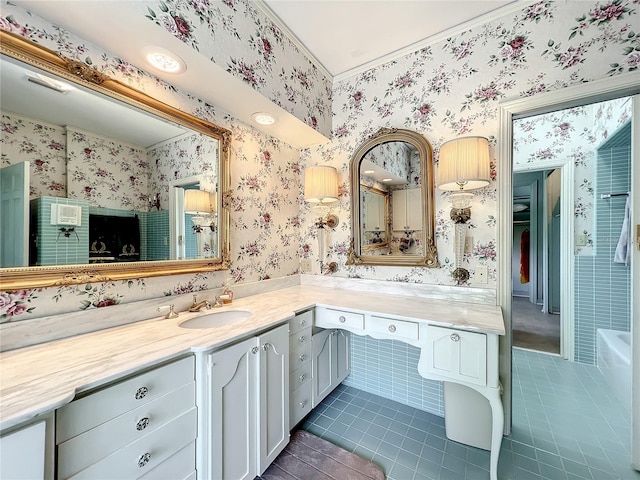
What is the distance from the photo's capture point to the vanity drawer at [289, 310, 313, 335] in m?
1.43

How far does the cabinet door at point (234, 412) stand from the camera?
99cm

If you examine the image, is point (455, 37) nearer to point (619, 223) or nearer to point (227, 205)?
point (227, 205)

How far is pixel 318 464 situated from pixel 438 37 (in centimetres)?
267

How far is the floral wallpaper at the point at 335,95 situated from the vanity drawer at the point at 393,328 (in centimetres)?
53

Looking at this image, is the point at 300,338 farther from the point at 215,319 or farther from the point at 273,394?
the point at 215,319

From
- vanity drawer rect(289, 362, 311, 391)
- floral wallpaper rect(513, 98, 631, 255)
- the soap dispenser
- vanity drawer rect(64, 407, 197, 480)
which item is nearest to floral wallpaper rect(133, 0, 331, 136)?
the soap dispenser

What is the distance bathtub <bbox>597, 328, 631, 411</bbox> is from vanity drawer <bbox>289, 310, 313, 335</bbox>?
7.18 ft

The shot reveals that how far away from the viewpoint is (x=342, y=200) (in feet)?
6.81

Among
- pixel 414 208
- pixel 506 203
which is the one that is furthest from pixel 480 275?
pixel 414 208

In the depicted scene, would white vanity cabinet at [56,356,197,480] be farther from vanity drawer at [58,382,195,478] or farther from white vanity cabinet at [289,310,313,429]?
white vanity cabinet at [289,310,313,429]

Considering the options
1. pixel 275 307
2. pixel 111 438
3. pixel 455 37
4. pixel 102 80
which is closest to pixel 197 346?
pixel 111 438

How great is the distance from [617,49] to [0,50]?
8.64 ft

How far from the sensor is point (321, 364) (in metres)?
1.74

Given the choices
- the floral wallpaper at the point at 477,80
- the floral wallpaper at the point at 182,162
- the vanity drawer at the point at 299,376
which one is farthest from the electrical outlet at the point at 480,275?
the floral wallpaper at the point at 182,162
